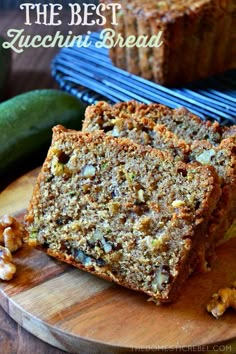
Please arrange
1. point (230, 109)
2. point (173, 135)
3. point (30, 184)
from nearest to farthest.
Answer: point (173, 135)
point (30, 184)
point (230, 109)

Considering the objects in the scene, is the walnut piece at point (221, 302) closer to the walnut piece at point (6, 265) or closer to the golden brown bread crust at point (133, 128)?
the golden brown bread crust at point (133, 128)

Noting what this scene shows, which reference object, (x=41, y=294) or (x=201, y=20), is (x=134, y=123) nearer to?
(x=41, y=294)

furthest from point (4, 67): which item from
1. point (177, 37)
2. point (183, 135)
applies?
point (183, 135)

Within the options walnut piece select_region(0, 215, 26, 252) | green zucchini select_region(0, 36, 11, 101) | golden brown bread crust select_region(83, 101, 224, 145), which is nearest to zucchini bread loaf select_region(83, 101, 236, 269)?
golden brown bread crust select_region(83, 101, 224, 145)

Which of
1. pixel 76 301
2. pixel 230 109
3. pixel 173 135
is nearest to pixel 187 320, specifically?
pixel 76 301

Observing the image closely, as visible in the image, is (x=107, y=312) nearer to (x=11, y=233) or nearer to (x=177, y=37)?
(x=11, y=233)

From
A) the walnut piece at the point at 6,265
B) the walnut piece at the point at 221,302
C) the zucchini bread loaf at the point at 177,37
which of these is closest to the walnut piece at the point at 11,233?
the walnut piece at the point at 6,265
